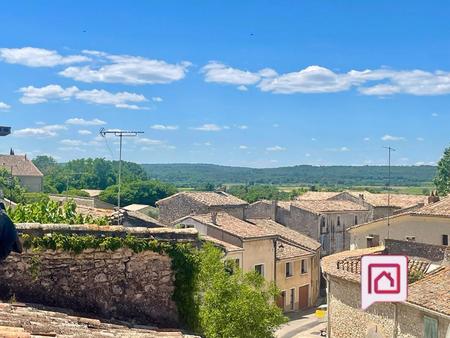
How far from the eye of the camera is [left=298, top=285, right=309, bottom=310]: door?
144ft

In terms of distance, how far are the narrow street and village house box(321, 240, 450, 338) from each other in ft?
33.4

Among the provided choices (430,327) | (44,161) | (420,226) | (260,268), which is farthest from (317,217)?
(44,161)

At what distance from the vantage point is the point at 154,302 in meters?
9.77

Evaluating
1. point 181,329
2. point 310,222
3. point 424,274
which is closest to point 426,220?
point 424,274

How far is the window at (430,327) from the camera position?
16688 mm

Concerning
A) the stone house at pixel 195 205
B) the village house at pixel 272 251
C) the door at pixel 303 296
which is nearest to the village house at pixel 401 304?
the village house at pixel 272 251

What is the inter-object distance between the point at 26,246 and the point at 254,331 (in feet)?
41.7

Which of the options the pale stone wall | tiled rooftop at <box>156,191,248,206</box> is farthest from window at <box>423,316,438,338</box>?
tiled rooftop at <box>156,191,248,206</box>

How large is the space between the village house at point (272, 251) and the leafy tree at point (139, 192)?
46.6 meters

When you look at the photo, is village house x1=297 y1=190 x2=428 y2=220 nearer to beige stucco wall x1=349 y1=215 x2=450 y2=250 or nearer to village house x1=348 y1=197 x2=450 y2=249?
beige stucco wall x1=349 y1=215 x2=450 y2=250


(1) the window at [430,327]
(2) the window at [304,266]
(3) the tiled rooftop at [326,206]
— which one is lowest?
(2) the window at [304,266]

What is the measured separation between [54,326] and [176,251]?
10.5 feet

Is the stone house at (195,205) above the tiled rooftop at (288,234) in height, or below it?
above

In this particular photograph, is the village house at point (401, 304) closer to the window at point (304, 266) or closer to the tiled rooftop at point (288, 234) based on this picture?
the window at point (304, 266)
